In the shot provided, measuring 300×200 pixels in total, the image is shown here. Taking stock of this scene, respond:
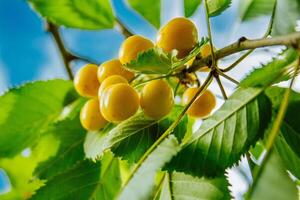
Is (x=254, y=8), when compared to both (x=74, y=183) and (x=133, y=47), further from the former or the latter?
(x=74, y=183)

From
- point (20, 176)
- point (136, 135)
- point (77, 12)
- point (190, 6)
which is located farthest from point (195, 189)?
point (20, 176)

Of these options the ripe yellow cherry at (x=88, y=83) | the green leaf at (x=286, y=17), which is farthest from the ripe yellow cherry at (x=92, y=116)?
the green leaf at (x=286, y=17)

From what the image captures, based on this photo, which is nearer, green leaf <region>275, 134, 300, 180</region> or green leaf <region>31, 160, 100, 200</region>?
green leaf <region>275, 134, 300, 180</region>

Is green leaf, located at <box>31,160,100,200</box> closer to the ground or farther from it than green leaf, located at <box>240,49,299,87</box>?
farther from it

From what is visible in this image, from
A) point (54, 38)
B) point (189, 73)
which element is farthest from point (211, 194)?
point (54, 38)

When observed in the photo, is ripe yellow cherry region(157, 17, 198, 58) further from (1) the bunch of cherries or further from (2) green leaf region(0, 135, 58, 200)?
(2) green leaf region(0, 135, 58, 200)

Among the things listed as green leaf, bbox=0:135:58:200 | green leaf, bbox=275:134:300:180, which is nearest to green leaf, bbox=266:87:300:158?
green leaf, bbox=275:134:300:180

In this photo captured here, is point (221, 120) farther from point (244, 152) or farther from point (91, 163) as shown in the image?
point (91, 163)
